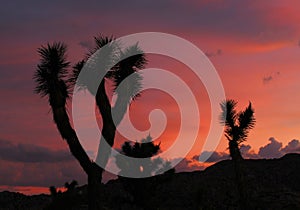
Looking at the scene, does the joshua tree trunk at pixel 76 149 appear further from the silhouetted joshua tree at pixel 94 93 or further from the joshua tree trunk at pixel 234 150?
the joshua tree trunk at pixel 234 150

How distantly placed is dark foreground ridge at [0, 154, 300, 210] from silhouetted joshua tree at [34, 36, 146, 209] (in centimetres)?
113

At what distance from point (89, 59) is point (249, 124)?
8.36 metres

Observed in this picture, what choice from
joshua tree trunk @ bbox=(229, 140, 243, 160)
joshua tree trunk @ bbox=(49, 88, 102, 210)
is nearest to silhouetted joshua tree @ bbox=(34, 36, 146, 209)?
joshua tree trunk @ bbox=(49, 88, 102, 210)

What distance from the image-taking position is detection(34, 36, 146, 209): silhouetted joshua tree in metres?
18.2

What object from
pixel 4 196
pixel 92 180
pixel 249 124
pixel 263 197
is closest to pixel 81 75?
pixel 92 180

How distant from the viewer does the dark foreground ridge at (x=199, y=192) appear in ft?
86.5

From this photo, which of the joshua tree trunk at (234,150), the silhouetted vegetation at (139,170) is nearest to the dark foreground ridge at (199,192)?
the silhouetted vegetation at (139,170)

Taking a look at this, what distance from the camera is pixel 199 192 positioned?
2891 cm

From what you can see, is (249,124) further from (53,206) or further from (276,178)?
(276,178)

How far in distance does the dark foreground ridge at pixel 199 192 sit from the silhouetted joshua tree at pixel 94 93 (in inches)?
44.3

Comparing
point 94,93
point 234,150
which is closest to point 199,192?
point 234,150

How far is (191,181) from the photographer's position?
179ft

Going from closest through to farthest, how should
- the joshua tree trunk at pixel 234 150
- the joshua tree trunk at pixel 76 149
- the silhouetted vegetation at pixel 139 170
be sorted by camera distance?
the joshua tree trunk at pixel 76 149
the joshua tree trunk at pixel 234 150
the silhouetted vegetation at pixel 139 170

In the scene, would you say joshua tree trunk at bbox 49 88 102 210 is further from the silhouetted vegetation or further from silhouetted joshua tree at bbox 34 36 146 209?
the silhouetted vegetation
